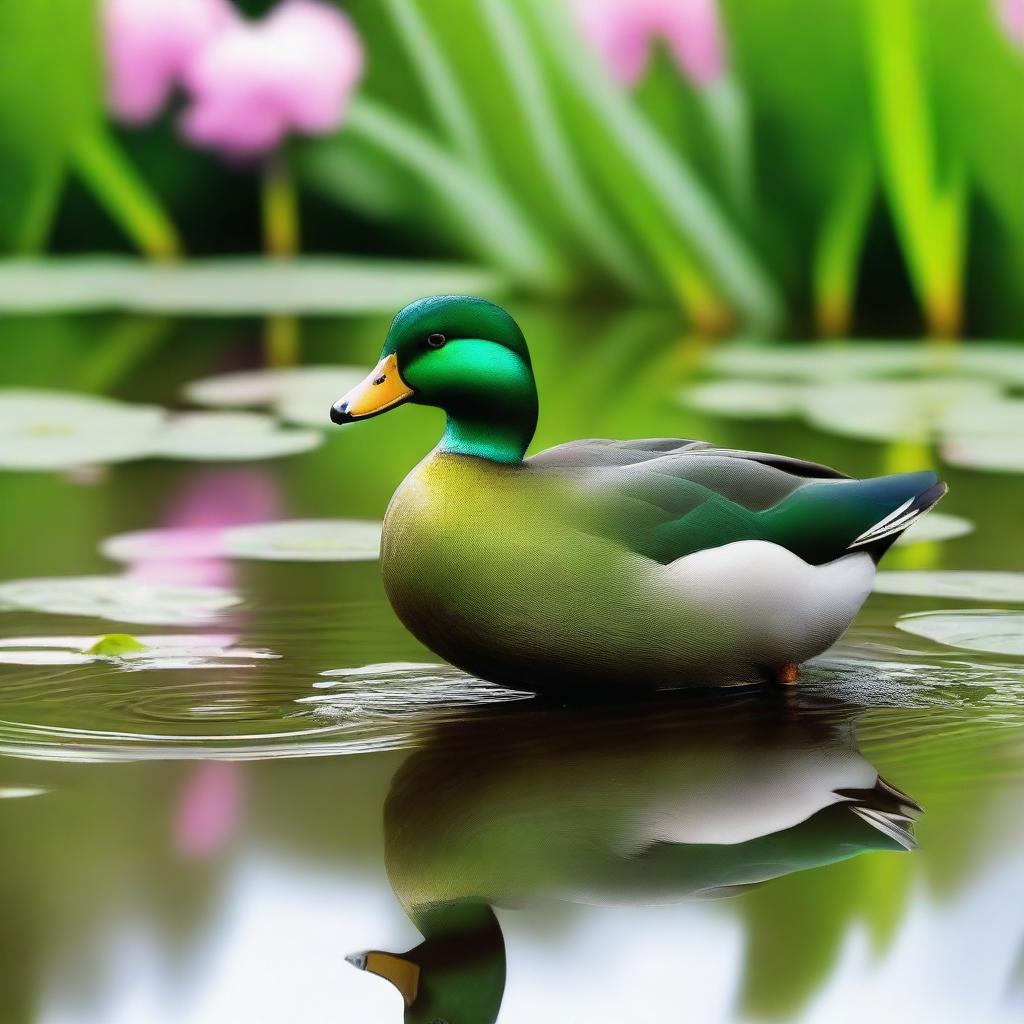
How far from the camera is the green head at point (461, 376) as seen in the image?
1.90m

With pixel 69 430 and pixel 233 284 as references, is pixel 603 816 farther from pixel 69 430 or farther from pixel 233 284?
pixel 233 284

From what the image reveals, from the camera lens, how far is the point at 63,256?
649 cm

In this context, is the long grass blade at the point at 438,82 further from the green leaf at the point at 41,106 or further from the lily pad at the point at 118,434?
the lily pad at the point at 118,434

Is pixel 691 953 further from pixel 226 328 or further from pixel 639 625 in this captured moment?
pixel 226 328

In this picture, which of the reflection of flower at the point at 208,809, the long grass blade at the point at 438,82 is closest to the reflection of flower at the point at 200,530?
the reflection of flower at the point at 208,809

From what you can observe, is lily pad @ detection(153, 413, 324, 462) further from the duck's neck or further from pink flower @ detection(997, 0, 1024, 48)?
pink flower @ detection(997, 0, 1024, 48)

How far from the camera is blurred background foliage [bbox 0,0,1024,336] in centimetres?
525

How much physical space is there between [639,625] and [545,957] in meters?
0.58

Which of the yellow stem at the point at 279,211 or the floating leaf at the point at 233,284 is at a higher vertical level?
the yellow stem at the point at 279,211

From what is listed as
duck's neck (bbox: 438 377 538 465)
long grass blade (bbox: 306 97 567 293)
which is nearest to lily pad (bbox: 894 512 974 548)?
duck's neck (bbox: 438 377 538 465)

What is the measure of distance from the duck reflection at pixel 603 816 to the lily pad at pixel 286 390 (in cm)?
196

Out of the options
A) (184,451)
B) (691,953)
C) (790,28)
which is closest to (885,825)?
(691,953)

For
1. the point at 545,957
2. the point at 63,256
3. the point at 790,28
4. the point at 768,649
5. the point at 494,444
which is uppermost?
the point at 790,28

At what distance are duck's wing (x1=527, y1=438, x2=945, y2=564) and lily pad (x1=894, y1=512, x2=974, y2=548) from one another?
0.64 metres
